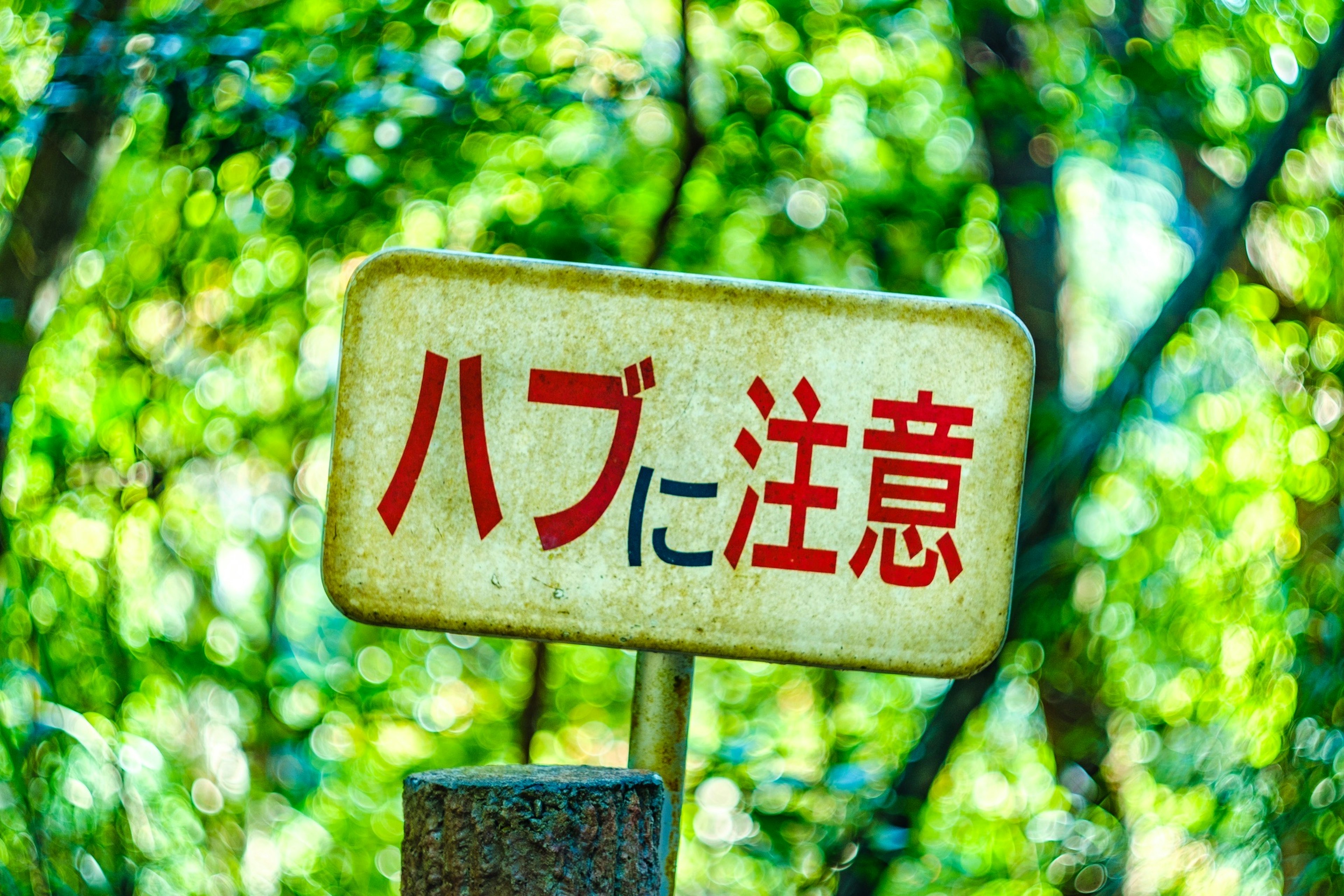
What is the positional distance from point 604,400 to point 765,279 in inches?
61.8

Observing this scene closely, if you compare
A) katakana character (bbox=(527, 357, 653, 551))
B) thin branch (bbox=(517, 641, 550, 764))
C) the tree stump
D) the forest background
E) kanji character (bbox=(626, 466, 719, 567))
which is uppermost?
katakana character (bbox=(527, 357, 653, 551))

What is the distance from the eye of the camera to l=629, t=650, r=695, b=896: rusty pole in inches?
34.8

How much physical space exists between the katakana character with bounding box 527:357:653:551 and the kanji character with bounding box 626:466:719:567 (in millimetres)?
18

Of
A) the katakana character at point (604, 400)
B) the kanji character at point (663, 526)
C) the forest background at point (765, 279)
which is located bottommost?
the forest background at point (765, 279)

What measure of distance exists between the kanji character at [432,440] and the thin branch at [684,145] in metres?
2.06

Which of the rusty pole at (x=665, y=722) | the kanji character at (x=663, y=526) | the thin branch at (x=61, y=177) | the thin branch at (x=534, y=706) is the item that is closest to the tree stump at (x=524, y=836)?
the rusty pole at (x=665, y=722)

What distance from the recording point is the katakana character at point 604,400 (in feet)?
2.81

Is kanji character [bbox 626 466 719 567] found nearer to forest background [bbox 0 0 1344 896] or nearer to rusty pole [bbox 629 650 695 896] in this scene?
rusty pole [bbox 629 650 695 896]

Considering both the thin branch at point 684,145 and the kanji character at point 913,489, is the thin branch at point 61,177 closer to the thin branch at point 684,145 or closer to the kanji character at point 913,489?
the thin branch at point 684,145

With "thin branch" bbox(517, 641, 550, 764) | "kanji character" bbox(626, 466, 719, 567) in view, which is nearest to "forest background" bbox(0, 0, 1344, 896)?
"thin branch" bbox(517, 641, 550, 764)

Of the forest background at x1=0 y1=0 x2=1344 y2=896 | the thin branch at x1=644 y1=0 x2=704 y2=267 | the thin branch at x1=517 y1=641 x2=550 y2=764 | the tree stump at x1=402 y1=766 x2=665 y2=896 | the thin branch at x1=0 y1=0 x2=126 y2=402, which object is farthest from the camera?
the thin branch at x1=517 y1=641 x2=550 y2=764

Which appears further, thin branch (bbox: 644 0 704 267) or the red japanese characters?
thin branch (bbox: 644 0 704 267)

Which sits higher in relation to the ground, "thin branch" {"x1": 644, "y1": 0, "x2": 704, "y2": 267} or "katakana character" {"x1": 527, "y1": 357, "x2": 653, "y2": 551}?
"katakana character" {"x1": 527, "y1": 357, "x2": 653, "y2": 551}

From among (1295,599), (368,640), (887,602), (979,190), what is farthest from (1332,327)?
(368,640)
